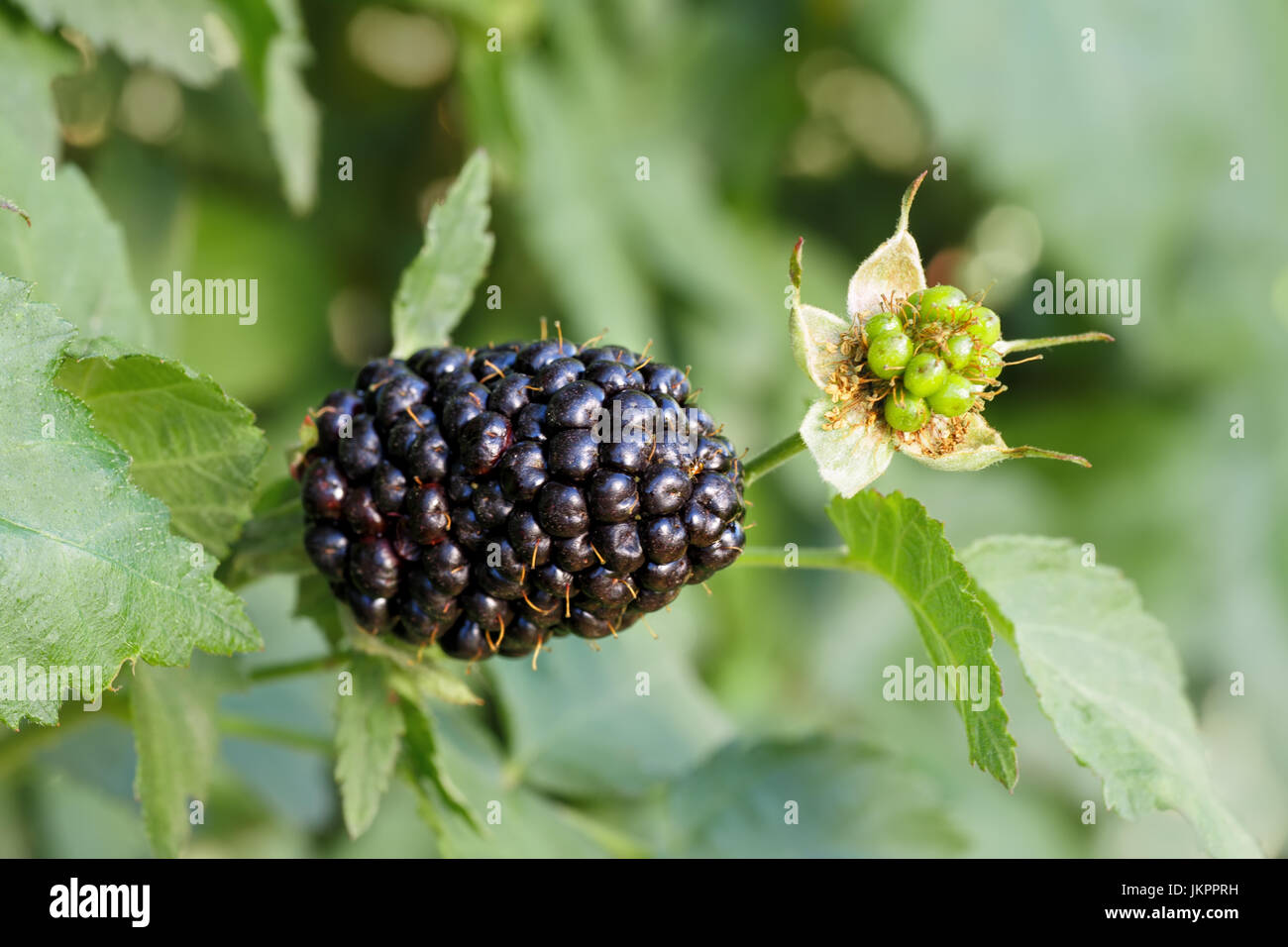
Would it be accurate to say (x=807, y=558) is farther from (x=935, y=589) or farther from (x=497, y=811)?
(x=497, y=811)

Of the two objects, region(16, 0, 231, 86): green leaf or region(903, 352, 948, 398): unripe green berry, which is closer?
region(903, 352, 948, 398): unripe green berry

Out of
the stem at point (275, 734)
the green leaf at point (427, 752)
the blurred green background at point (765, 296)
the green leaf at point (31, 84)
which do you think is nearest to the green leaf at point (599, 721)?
the blurred green background at point (765, 296)

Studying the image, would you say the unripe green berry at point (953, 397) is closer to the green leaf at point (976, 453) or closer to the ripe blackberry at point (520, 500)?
the green leaf at point (976, 453)

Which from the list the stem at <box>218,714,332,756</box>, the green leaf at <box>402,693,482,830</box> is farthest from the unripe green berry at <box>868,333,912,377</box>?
the stem at <box>218,714,332,756</box>

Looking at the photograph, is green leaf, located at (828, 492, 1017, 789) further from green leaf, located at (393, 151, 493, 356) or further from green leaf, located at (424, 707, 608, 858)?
green leaf, located at (424, 707, 608, 858)

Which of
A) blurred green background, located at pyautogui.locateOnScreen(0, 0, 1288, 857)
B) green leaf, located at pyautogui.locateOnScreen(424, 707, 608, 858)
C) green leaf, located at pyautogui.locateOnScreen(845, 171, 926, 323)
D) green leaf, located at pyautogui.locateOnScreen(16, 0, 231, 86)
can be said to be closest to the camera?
green leaf, located at pyautogui.locateOnScreen(845, 171, 926, 323)

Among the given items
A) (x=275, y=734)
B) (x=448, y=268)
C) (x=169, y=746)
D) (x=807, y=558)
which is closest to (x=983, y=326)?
(x=807, y=558)
